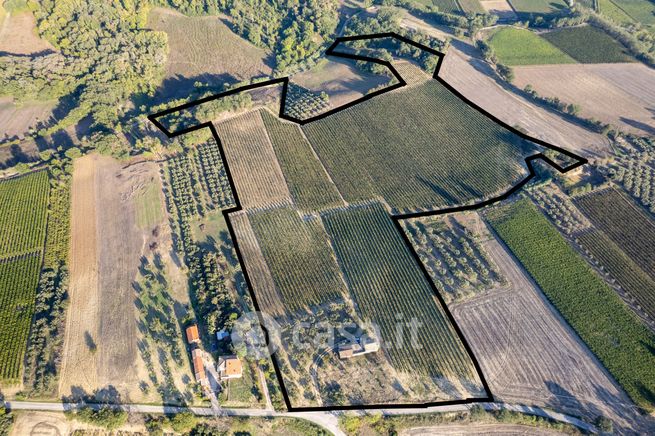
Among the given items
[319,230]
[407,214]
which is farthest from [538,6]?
[319,230]

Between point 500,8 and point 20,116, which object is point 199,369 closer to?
point 20,116

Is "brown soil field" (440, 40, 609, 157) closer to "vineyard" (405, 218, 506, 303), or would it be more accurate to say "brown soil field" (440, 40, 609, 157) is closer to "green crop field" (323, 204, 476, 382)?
"vineyard" (405, 218, 506, 303)

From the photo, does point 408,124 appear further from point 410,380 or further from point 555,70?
point 410,380

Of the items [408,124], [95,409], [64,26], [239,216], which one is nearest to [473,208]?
[408,124]

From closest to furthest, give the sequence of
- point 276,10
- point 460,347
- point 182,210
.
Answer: point 460,347 < point 182,210 < point 276,10

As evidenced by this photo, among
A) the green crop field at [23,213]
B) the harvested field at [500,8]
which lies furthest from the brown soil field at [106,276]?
the harvested field at [500,8]

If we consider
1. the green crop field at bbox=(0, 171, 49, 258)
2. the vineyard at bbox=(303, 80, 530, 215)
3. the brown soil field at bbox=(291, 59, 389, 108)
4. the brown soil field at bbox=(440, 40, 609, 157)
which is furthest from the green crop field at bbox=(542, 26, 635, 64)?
the green crop field at bbox=(0, 171, 49, 258)
